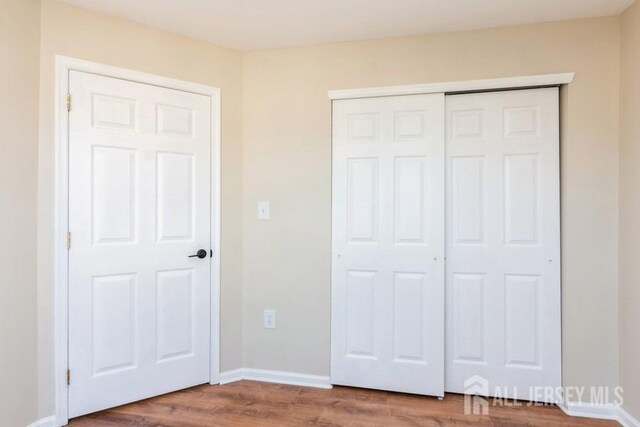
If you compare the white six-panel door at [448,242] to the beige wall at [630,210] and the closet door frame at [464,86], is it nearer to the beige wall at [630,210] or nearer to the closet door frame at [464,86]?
the closet door frame at [464,86]

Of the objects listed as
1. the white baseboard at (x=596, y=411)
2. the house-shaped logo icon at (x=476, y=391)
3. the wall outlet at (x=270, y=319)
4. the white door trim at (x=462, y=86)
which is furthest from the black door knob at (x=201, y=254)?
the white baseboard at (x=596, y=411)

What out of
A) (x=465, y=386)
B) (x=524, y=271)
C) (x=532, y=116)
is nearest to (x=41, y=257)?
(x=465, y=386)

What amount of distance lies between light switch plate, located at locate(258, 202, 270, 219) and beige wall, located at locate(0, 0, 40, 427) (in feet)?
4.43

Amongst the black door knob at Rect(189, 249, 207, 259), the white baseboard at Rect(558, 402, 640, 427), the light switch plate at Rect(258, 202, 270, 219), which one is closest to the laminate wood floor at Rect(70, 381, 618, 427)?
the white baseboard at Rect(558, 402, 640, 427)

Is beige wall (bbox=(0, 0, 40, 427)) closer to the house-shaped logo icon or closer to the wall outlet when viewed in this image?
the wall outlet

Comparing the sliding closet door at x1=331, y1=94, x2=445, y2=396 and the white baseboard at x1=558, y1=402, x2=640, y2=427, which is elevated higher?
the sliding closet door at x1=331, y1=94, x2=445, y2=396

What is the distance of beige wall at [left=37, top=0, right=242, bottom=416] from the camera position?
2.16 metres

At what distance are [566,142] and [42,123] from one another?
122 inches

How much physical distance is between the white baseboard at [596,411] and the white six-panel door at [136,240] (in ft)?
7.77

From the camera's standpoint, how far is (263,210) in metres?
2.87

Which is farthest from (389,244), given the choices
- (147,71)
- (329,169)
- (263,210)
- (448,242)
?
(147,71)

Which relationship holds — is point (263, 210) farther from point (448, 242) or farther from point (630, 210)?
point (630, 210)

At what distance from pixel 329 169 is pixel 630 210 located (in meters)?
1.81

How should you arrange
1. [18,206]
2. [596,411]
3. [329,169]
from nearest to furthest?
1. [18,206]
2. [596,411]
3. [329,169]
